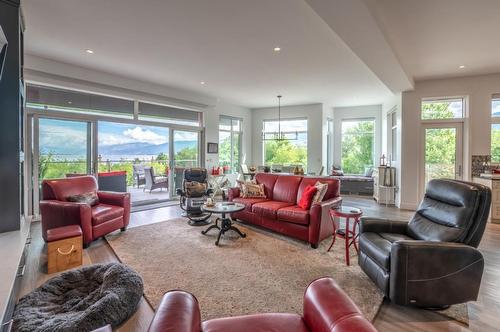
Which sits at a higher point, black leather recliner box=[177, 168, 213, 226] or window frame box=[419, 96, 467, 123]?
window frame box=[419, 96, 467, 123]

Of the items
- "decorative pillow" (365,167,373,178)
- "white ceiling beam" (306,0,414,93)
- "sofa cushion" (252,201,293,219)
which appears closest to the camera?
"white ceiling beam" (306,0,414,93)

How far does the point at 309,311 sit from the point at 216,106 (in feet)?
25.2

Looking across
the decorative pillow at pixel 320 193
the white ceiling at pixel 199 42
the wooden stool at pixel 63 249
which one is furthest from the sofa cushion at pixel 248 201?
the white ceiling at pixel 199 42

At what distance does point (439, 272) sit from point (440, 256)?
0.13 metres

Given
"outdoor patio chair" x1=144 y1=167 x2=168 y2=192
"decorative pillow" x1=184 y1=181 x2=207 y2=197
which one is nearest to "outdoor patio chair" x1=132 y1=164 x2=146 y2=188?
"outdoor patio chair" x1=144 y1=167 x2=168 y2=192

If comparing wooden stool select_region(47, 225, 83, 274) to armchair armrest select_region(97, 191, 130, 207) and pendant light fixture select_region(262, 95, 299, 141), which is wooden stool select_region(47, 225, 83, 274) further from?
pendant light fixture select_region(262, 95, 299, 141)

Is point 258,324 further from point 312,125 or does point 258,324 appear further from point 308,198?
point 312,125

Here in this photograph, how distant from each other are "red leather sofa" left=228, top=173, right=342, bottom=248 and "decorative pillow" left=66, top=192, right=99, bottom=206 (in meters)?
2.37

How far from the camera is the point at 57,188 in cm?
387

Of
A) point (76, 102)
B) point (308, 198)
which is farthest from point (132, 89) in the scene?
point (308, 198)

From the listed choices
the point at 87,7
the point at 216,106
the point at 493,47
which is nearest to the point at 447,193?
the point at 493,47

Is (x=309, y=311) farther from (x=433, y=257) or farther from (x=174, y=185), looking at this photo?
(x=174, y=185)

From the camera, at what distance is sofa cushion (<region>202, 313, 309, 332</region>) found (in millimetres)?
1276

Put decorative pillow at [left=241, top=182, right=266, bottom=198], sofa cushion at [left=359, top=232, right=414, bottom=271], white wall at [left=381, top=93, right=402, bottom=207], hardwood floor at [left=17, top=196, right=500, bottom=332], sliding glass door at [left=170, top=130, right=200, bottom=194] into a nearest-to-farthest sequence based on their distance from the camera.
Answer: hardwood floor at [left=17, top=196, right=500, bottom=332]
sofa cushion at [left=359, top=232, right=414, bottom=271]
decorative pillow at [left=241, top=182, right=266, bottom=198]
white wall at [left=381, top=93, right=402, bottom=207]
sliding glass door at [left=170, top=130, right=200, bottom=194]
